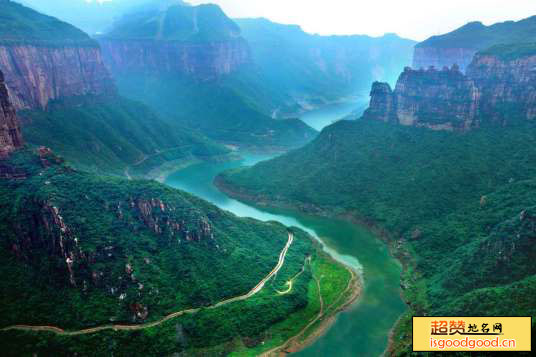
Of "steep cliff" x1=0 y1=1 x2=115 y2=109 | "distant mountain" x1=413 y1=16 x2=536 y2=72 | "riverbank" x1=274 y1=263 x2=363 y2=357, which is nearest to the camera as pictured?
"riverbank" x1=274 y1=263 x2=363 y2=357

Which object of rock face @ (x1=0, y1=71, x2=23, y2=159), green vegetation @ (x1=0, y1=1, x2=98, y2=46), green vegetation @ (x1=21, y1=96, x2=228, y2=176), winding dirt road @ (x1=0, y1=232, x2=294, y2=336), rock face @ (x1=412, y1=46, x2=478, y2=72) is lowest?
winding dirt road @ (x1=0, y1=232, x2=294, y2=336)

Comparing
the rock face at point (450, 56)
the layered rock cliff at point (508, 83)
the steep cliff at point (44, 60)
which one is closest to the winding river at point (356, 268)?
the layered rock cliff at point (508, 83)

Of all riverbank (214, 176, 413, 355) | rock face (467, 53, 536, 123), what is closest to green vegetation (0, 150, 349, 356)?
riverbank (214, 176, 413, 355)

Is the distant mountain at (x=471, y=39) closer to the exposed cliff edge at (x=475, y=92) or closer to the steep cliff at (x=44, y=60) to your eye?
the exposed cliff edge at (x=475, y=92)

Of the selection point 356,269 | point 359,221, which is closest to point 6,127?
point 356,269

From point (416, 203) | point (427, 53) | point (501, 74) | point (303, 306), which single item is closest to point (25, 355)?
point (303, 306)

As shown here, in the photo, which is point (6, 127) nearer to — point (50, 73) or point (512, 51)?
point (50, 73)

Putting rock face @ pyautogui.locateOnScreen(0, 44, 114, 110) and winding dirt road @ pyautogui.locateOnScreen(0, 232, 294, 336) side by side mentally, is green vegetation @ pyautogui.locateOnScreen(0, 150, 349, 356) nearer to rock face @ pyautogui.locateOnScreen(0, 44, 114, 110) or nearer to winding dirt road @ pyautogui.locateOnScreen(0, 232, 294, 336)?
winding dirt road @ pyautogui.locateOnScreen(0, 232, 294, 336)

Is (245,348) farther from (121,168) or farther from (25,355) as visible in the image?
(121,168)
